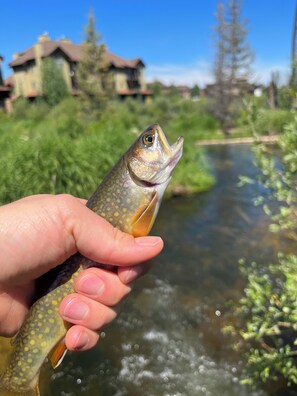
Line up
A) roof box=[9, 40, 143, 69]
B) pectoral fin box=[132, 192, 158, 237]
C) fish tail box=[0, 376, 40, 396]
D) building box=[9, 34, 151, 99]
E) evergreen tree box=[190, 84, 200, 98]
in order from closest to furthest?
fish tail box=[0, 376, 40, 396]
pectoral fin box=[132, 192, 158, 237]
building box=[9, 34, 151, 99]
roof box=[9, 40, 143, 69]
evergreen tree box=[190, 84, 200, 98]

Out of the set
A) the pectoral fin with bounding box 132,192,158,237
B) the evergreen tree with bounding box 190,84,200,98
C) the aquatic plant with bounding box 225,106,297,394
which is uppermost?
the evergreen tree with bounding box 190,84,200,98

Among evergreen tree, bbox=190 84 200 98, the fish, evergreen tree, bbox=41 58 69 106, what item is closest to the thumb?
the fish

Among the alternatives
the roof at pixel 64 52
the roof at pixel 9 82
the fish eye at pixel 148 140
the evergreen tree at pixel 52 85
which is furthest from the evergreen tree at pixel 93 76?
the fish eye at pixel 148 140

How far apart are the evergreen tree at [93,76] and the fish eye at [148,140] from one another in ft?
135

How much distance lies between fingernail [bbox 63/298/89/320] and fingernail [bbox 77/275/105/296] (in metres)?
0.10

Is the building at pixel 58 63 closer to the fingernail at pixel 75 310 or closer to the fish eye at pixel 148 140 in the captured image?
the fish eye at pixel 148 140

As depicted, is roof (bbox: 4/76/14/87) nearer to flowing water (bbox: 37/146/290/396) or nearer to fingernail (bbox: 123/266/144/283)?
flowing water (bbox: 37/146/290/396)

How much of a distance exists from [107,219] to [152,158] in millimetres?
600

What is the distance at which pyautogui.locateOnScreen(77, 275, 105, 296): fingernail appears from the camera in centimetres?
270

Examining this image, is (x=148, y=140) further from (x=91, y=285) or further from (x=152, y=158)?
(x=91, y=285)

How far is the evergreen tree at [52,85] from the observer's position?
51656 mm

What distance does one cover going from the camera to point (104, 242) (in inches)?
102

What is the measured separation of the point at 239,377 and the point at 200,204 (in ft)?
30.6

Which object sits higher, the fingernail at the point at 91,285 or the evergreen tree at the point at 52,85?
the evergreen tree at the point at 52,85
